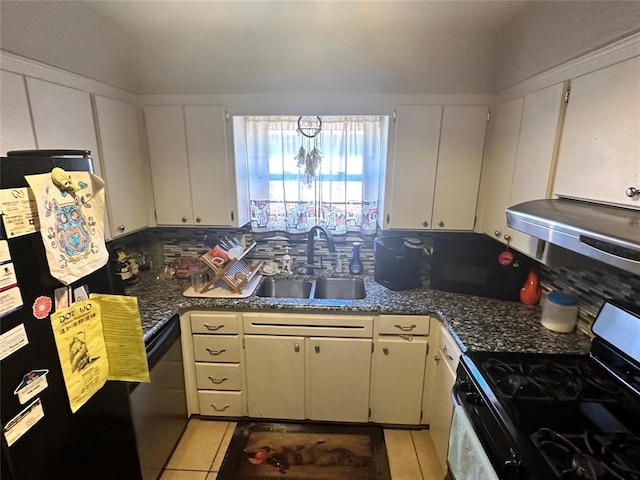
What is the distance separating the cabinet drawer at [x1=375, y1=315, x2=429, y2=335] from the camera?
2.04 metres

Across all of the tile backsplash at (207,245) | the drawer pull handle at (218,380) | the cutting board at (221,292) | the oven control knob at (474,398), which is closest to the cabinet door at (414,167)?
the tile backsplash at (207,245)

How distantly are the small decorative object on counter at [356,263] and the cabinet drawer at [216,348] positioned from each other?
3.21 feet

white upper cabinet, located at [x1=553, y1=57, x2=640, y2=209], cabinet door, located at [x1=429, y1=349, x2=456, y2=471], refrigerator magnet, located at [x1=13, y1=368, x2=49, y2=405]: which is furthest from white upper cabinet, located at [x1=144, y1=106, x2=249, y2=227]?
white upper cabinet, located at [x1=553, y1=57, x2=640, y2=209]

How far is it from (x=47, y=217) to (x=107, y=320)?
16.8 inches

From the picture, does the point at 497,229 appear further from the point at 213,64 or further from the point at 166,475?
the point at 166,475

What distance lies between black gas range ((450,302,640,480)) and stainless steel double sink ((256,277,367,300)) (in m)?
1.06

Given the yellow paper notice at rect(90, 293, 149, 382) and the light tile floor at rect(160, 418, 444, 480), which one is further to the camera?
the light tile floor at rect(160, 418, 444, 480)

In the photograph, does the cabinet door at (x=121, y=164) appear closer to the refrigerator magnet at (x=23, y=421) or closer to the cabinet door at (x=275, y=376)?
the cabinet door at (x=275, y=376)

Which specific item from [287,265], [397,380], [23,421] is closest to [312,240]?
[287,265]

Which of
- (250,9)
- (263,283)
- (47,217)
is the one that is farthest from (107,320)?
(250,9)

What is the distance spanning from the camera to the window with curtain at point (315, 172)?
2.50m

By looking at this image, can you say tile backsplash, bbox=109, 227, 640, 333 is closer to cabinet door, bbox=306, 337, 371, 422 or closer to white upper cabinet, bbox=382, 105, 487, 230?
white upper cabinet, bbox=382, 105, 487, 230

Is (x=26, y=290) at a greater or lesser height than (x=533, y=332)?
greater

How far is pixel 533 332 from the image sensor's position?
173cm
